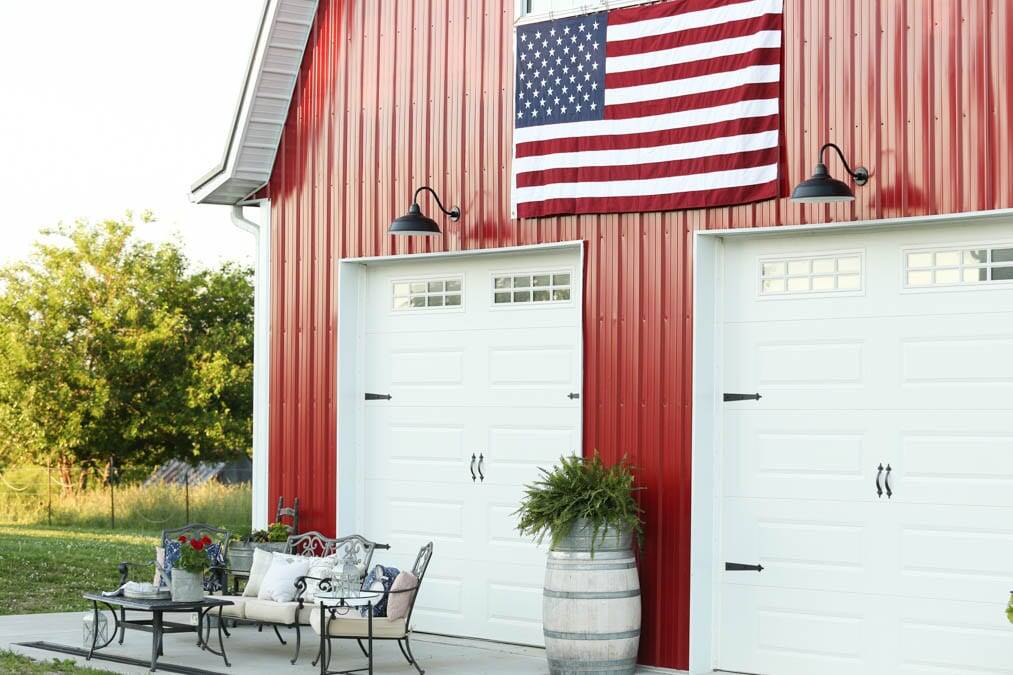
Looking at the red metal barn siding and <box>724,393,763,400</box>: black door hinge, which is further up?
the red metal barn siding

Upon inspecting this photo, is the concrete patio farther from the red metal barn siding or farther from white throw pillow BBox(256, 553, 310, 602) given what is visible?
the red metal barn siding

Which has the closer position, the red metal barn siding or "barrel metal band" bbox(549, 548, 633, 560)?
the red metal barn siding

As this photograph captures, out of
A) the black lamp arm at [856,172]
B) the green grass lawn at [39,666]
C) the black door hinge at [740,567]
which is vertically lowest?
the green grass lawn at [39,666]

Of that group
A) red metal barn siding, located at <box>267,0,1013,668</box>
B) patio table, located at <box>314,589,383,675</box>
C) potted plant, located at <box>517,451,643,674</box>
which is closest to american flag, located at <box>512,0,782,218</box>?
red metal barn siding, located at <box>267,0,1013,668</box>

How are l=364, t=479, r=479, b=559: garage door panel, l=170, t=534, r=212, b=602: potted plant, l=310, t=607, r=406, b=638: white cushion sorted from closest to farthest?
l=310, t=607, r=406, b=638: white cushion
l=170, t=534, r=212, b=602: potted plant
l=364, t=479, r=479, b=559: garage door panel

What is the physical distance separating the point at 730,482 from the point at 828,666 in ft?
4.15

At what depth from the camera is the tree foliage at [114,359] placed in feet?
94.5

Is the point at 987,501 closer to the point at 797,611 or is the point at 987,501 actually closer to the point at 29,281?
the point at 797,611

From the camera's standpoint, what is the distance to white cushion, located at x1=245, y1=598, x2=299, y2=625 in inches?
372

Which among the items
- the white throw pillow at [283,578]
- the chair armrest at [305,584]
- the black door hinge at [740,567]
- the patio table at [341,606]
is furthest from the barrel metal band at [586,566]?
the white throw pillow at [283,578]

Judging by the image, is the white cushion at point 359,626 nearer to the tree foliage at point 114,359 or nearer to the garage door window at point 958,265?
the garage door window at point 958,265

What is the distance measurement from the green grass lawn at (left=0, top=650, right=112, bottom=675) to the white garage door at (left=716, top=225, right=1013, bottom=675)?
13.2ft

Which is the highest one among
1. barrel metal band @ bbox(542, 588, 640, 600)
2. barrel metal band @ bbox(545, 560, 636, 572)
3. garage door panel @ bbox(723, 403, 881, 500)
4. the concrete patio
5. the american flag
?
the american flag

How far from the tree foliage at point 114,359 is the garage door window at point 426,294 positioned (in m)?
18.9
